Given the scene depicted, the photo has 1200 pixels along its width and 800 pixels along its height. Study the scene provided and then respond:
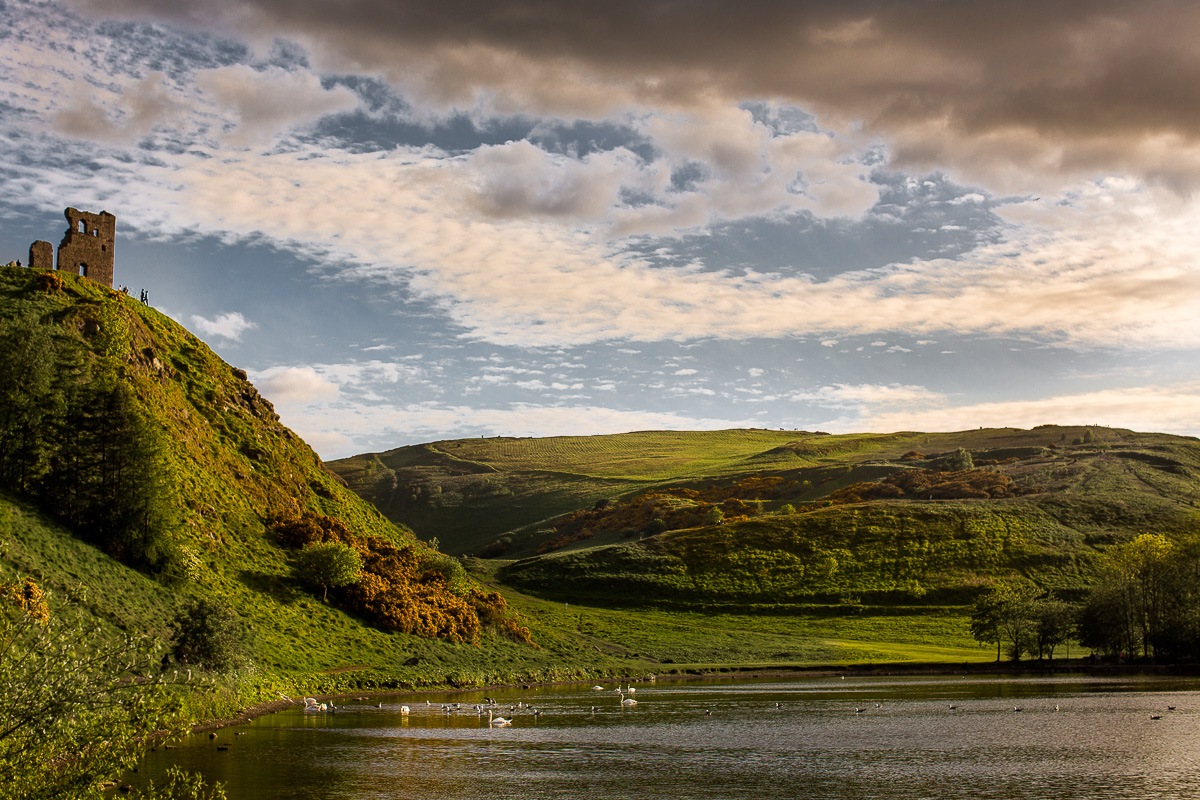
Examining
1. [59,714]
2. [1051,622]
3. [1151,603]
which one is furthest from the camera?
[1051,622]

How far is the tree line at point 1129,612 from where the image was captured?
250ft

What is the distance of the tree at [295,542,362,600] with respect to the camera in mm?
75750

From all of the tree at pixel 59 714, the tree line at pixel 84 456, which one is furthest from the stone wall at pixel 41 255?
the tree at pixel 59 714

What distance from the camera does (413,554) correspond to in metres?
92.6

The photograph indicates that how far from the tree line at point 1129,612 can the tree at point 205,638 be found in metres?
66.0

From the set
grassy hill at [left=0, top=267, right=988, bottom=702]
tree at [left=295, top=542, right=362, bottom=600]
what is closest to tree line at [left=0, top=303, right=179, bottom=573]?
grassy hill at [left=0, top=267, right=988, bottom=702]

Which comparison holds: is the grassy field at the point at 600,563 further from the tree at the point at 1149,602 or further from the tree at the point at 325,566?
the tree at the point at 1149,602

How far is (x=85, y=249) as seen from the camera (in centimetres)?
9181

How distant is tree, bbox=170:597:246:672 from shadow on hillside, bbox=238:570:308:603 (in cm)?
2393

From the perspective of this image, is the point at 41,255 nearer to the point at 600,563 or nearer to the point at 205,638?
the point at 205,638

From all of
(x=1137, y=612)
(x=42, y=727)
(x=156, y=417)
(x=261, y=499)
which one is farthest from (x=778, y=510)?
(x=42, y=727)

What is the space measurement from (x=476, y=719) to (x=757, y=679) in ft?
119

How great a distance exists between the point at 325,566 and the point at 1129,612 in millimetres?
70977

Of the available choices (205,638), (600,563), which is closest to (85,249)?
(205,638)
